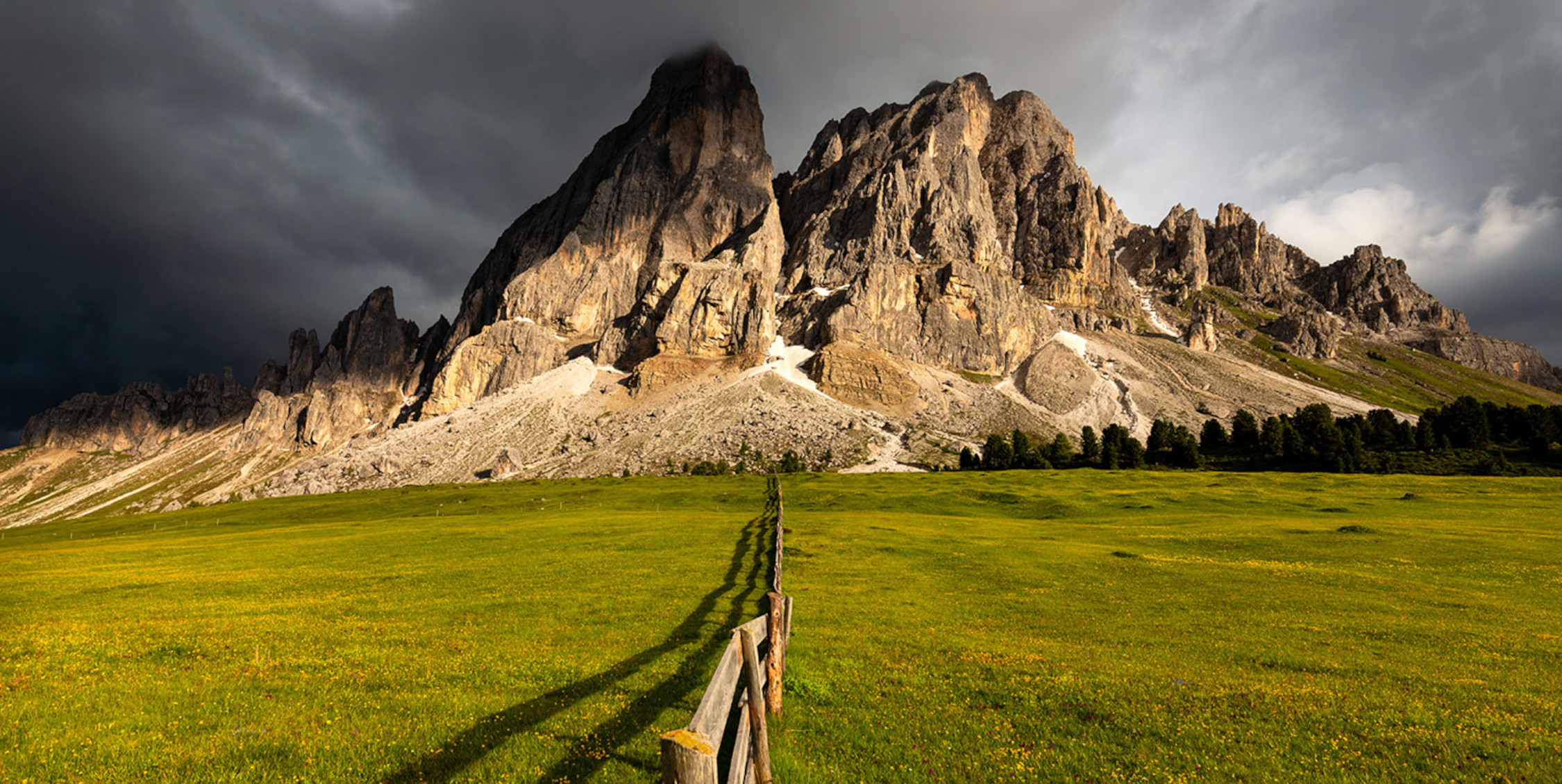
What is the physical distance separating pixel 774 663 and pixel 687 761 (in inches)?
255

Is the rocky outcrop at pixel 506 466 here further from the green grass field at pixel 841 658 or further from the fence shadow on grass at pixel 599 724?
the fence shadow on grass at pixel 599 724

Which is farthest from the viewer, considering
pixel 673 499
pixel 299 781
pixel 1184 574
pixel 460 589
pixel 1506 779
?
pixel 673 499

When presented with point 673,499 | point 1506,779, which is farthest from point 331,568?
point 673,499

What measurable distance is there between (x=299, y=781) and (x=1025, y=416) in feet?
653

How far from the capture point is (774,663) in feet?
34.6

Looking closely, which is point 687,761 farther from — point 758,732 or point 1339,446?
point 1339,446

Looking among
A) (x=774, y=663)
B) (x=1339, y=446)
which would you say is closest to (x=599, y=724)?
(x=774, y=663)

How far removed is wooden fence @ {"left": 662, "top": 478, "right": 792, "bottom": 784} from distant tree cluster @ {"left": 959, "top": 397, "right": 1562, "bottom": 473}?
127 m

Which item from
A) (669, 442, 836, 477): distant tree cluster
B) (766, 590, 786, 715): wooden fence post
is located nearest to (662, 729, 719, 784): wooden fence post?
(766, 590, 786, 715): wooden fence post

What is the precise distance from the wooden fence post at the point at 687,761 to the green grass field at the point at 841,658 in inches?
177

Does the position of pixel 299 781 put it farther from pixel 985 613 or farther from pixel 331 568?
pixel 331 568

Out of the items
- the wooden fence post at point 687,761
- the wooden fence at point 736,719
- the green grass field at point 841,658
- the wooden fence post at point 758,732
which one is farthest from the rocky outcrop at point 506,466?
the wooden fence post at point 687,761

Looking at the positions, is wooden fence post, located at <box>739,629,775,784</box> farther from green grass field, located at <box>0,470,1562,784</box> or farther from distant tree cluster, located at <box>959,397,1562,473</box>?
distant tree cluster, located at <box>959,397,1562,473</box>

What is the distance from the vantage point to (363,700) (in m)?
11.0
